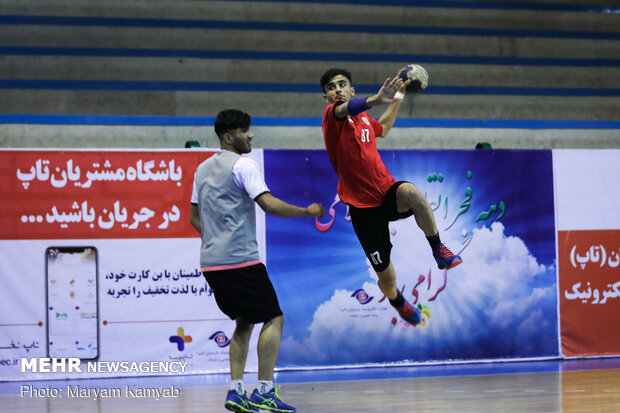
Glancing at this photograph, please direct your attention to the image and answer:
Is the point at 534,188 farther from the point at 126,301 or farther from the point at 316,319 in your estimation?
the point at 126,301

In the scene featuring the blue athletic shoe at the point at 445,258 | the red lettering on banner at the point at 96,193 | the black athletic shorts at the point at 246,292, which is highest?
the red lettering on banner at the point at 96,193

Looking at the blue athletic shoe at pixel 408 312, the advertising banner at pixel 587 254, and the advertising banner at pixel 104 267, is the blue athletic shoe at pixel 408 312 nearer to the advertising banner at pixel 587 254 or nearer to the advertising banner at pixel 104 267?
the advertising banner at pixel 104 267

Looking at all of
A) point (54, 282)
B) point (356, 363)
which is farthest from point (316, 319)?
point (54, 282)

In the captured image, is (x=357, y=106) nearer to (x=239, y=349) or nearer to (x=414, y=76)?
(x=414, y=76)

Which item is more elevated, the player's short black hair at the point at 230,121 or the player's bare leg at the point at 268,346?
the player's short black hair at the point at 230,121

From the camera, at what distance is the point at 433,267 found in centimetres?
873

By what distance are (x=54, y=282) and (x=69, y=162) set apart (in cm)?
115

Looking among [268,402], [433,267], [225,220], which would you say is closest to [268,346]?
[268,402]

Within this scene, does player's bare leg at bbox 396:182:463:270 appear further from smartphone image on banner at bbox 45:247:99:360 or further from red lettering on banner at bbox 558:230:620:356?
red lettering on banner at bbox 558:230:620:356

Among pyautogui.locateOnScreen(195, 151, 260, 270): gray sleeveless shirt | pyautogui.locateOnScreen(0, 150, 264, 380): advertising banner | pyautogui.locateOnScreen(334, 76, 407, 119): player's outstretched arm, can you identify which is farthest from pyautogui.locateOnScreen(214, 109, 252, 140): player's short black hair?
pyautogui.locateOnScreen(0, 150, 264, 380): advertising banner

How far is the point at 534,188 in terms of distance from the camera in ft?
29.7

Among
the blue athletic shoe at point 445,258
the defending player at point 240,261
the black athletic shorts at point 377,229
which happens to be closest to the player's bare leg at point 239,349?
the defending player at point 240,261

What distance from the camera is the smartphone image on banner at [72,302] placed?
26.5 feet

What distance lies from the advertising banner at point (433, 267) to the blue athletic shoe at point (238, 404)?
11.6 feet
